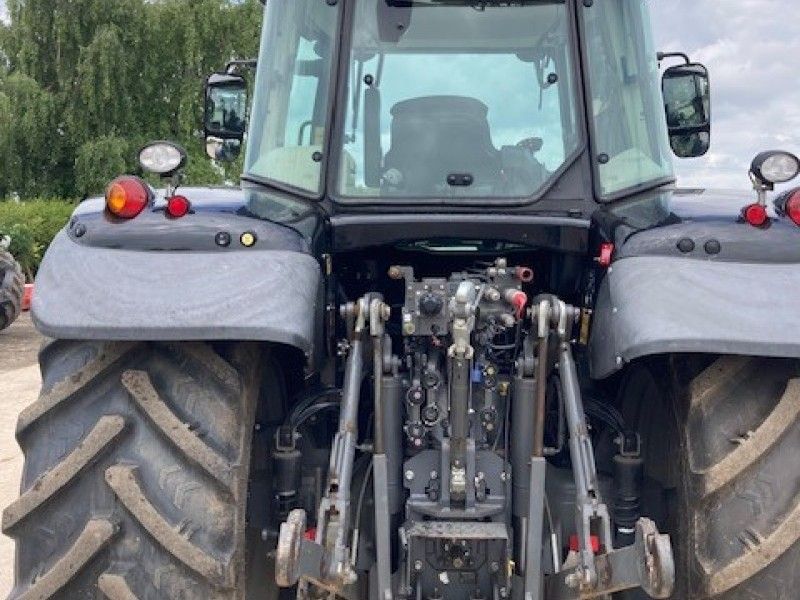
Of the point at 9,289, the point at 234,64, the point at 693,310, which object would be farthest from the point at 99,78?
the point at 693,310

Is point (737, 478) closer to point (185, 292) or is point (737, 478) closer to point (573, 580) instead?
point (573, 580)

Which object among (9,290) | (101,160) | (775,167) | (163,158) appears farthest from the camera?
(101,160)

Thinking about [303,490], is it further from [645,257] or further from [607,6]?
[607,6]

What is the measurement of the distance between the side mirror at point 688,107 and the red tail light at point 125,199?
219 cm

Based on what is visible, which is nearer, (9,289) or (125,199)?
(125,199)

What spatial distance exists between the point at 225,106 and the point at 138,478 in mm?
2137

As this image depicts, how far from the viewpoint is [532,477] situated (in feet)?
8.46

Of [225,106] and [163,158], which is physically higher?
[225,106]

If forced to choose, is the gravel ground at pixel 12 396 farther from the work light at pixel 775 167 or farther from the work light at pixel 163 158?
the work light at pixel 775 167

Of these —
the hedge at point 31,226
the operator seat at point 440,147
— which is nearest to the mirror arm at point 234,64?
the operator seat at point 440,147

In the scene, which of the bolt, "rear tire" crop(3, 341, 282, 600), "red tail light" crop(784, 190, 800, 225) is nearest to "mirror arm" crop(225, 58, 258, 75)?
"rear tire" crop(3, 341, 282, 600)

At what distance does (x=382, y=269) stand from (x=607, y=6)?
1.10 metres

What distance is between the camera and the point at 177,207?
9.33 feet

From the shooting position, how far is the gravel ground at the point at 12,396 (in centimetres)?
482
